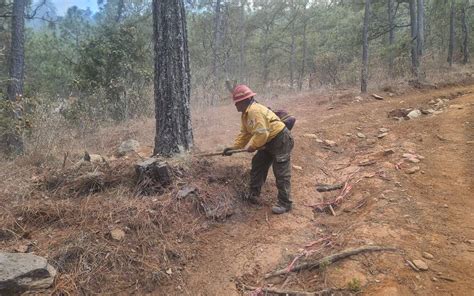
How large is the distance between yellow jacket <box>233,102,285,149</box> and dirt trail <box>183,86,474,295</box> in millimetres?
826

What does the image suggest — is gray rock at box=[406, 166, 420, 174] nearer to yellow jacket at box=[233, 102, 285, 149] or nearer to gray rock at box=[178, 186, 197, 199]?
yellow jacket at box=[233, 102, 285, 149]

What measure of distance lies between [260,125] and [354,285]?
187 cm

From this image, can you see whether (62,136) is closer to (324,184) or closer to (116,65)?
(324,184)

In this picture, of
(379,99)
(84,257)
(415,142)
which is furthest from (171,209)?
(379,99)

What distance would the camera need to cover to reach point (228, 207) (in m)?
4.24

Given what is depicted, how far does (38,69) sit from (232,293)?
21.6 metres

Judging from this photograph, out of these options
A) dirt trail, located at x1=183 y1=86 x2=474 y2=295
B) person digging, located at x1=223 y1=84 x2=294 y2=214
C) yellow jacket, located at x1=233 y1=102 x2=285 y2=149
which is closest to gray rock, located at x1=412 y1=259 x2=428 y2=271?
dirt trail, located at x1=183 y1=86 x2=474 y2=295

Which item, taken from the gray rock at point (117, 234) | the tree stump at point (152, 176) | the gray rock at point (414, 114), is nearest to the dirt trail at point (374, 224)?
the gray rock at point (117, 234)

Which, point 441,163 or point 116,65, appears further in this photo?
point 116,65

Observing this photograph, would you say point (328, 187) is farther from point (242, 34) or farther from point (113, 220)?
point (242, 34)

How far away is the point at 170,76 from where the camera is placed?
4.80 m

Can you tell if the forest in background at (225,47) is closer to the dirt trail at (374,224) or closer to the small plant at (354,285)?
the dirt trail at (374,224)

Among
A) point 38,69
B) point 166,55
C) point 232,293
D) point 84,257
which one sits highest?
point 38,69

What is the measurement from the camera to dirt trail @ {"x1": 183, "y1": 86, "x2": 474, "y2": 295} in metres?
3.02
